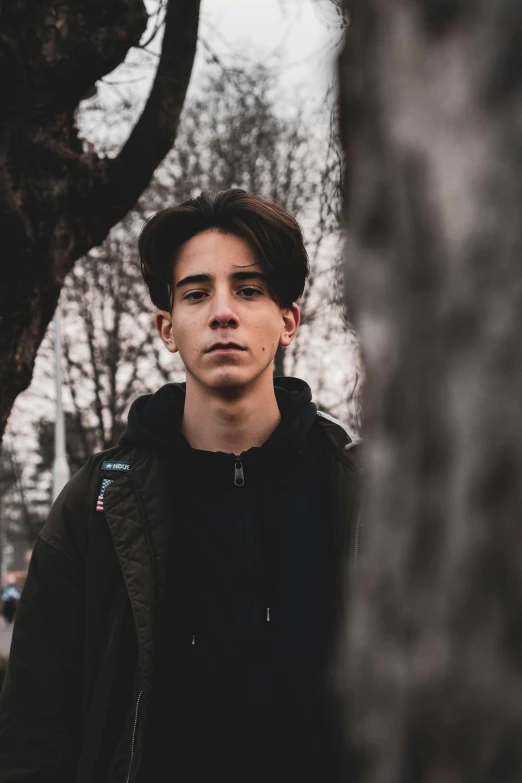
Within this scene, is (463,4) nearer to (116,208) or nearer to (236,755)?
(236,755)

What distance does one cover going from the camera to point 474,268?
1.80 feet

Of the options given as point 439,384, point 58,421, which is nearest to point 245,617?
point 439,384

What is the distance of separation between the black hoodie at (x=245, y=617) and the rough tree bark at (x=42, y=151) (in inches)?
91.6

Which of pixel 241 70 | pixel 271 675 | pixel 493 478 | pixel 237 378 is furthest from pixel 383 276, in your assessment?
pixel 241 70

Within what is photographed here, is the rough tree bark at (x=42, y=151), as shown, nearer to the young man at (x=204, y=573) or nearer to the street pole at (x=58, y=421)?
the young man at (x=204, y=573)

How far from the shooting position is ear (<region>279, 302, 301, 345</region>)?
3320 millimetres

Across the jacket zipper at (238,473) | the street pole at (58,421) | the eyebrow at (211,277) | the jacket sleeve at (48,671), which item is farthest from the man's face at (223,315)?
the street pole at (58,421)

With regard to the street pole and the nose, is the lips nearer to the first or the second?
the nose

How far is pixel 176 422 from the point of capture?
3199 mm

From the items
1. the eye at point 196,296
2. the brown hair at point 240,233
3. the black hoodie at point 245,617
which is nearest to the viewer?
the black hoodie at point 245,617

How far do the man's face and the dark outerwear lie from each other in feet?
1.07

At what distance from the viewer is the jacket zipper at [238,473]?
9.73 ft

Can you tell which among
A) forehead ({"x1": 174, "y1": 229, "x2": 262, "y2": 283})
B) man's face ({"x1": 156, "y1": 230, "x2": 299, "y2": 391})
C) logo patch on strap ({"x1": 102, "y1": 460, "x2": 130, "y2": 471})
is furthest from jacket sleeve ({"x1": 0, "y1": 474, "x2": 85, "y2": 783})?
forehead ({"x1": 174, "y1": 229, "x2": 262, "y2": 283})

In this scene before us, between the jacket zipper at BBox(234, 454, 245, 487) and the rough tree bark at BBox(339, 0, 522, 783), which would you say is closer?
the rough tree bark at BBox(339, 0, 522, 783)
